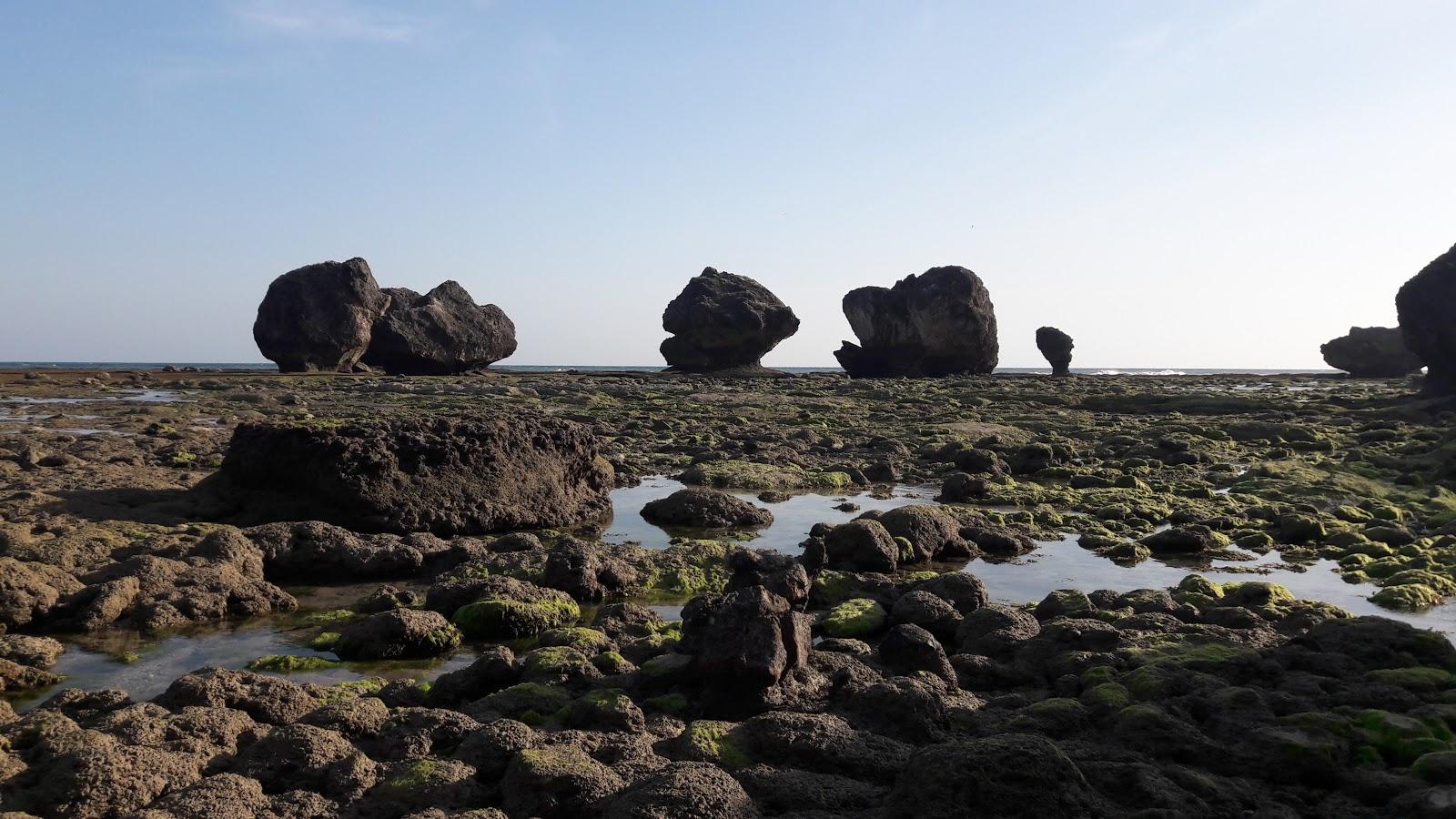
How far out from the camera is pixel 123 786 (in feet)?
14.1

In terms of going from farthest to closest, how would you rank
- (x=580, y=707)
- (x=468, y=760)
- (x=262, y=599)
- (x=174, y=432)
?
1. (x=174, y=432)
2. (x=262, y=599)
3. (x=580, y=707)
4. (x=468, y=760)

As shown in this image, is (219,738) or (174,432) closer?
(219,738)

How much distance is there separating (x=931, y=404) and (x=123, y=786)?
2992cm

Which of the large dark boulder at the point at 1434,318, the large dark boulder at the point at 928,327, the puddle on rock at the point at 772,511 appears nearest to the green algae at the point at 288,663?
the puddle on rock at the point at 772,511

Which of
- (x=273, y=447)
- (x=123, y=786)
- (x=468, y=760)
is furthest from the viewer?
(x=273, y=447)

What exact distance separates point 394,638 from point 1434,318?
33.3m

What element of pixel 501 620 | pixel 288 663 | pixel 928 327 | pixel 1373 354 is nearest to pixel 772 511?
pixel 501 620

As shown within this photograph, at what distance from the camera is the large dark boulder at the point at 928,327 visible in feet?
198

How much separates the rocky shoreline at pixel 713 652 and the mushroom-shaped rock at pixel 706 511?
0.04 metres

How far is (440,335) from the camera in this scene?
55188mm

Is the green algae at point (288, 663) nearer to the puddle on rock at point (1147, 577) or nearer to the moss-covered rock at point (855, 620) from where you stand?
the moss-covered rock at point (855, 620)

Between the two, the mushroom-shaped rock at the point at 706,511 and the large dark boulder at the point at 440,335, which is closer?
the mushroom-shaped rock at the point at 706,511

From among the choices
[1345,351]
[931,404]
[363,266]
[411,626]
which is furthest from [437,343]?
[1345,351]

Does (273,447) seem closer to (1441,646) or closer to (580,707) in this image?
(580,707)
